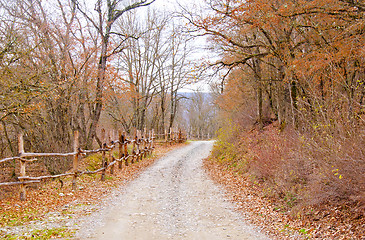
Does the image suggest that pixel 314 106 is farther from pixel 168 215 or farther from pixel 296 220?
pixel 168 215

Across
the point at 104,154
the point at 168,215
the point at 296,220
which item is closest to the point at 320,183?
the point at 296,220

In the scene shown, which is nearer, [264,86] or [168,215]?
[168,215]

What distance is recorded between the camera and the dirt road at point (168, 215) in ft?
16.3

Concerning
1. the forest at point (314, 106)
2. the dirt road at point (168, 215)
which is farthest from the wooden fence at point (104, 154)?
the forest at point (314, 106)

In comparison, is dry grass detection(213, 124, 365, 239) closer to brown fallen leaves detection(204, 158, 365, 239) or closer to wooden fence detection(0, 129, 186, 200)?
brown fallen leaves detection(204, 158, 365, 239)

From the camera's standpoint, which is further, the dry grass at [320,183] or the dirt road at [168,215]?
the dirt road at [168,215]

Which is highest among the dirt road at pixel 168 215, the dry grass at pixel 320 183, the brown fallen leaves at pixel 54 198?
the dry grass at pixel 320 183

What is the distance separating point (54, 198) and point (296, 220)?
19.3 ft

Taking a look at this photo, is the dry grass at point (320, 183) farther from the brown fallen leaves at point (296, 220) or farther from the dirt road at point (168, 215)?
the dirt road at point (168, 215)

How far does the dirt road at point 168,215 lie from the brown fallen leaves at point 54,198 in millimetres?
716

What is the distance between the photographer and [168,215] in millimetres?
6102

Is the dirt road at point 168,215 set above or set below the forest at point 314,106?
below

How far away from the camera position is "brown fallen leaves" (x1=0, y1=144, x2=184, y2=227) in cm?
569

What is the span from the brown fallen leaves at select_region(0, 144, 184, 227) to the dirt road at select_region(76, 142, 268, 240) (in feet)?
2.35
